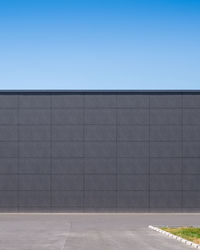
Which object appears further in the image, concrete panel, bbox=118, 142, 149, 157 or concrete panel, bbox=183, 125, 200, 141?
concrete panel, bbox=183, 125, 200, 141

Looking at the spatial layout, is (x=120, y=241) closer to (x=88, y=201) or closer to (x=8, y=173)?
(x=88, y=201)

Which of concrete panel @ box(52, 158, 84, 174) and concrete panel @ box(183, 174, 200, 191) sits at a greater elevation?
concrete panel @ box(52, 158, 84, 174)

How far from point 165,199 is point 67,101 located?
8.80m

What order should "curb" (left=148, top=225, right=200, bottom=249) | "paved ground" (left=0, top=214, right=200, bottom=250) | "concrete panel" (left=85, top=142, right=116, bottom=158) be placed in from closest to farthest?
"curb" (left=148, top=225, right=200, bottom=249) → "paved ground" (left=0, top=214, right=200, bottom=250) → "concrete panel" (left=85, top=142, right=116, bottom=158)

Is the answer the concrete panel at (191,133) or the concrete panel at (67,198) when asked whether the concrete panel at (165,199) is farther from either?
the concrete panel at (67,198)

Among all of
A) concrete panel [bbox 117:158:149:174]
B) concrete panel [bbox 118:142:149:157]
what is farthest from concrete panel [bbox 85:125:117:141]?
concrete panel [bbox 117:158:149:174]

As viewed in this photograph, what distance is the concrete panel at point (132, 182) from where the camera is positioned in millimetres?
30734

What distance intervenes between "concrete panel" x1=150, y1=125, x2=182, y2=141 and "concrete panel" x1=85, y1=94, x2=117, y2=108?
3.00 m

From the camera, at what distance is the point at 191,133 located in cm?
3102

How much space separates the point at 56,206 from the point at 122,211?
164 inches

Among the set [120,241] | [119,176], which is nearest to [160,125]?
[119,176]

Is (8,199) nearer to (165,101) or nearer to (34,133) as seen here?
(34,133)

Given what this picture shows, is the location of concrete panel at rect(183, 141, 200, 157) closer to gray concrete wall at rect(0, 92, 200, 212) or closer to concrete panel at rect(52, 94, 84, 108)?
gray concrete wall at rect(0, 92, 200, 212)

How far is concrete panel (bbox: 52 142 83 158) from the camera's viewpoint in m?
30.8
